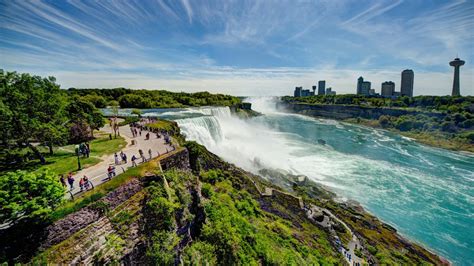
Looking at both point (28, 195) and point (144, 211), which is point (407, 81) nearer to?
point (144, 211)

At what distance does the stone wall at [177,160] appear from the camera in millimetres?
14847

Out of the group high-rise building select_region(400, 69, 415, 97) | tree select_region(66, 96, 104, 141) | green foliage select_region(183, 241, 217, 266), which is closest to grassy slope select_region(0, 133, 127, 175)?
tree select_region(66, 96, 104, 141)

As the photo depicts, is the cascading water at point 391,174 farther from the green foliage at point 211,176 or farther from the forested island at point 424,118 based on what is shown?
the forested island at point 424,118

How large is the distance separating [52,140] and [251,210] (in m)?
14.5

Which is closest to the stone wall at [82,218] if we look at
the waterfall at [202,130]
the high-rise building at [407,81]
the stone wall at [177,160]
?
the stone wall at [177,160]

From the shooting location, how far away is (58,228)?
8398 millimetres

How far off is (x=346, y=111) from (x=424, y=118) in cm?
3471

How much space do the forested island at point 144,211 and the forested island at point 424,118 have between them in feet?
186

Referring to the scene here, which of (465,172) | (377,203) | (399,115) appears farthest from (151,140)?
(399,115)

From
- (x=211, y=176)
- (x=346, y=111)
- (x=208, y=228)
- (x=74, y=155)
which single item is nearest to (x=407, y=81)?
(x=346, y=111)

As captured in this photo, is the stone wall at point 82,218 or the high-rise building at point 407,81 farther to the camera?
the high-rise building at point 407,81

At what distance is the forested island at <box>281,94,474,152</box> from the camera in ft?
196

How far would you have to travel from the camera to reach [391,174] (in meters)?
35.2

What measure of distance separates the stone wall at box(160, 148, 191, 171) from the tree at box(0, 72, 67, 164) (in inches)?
281
